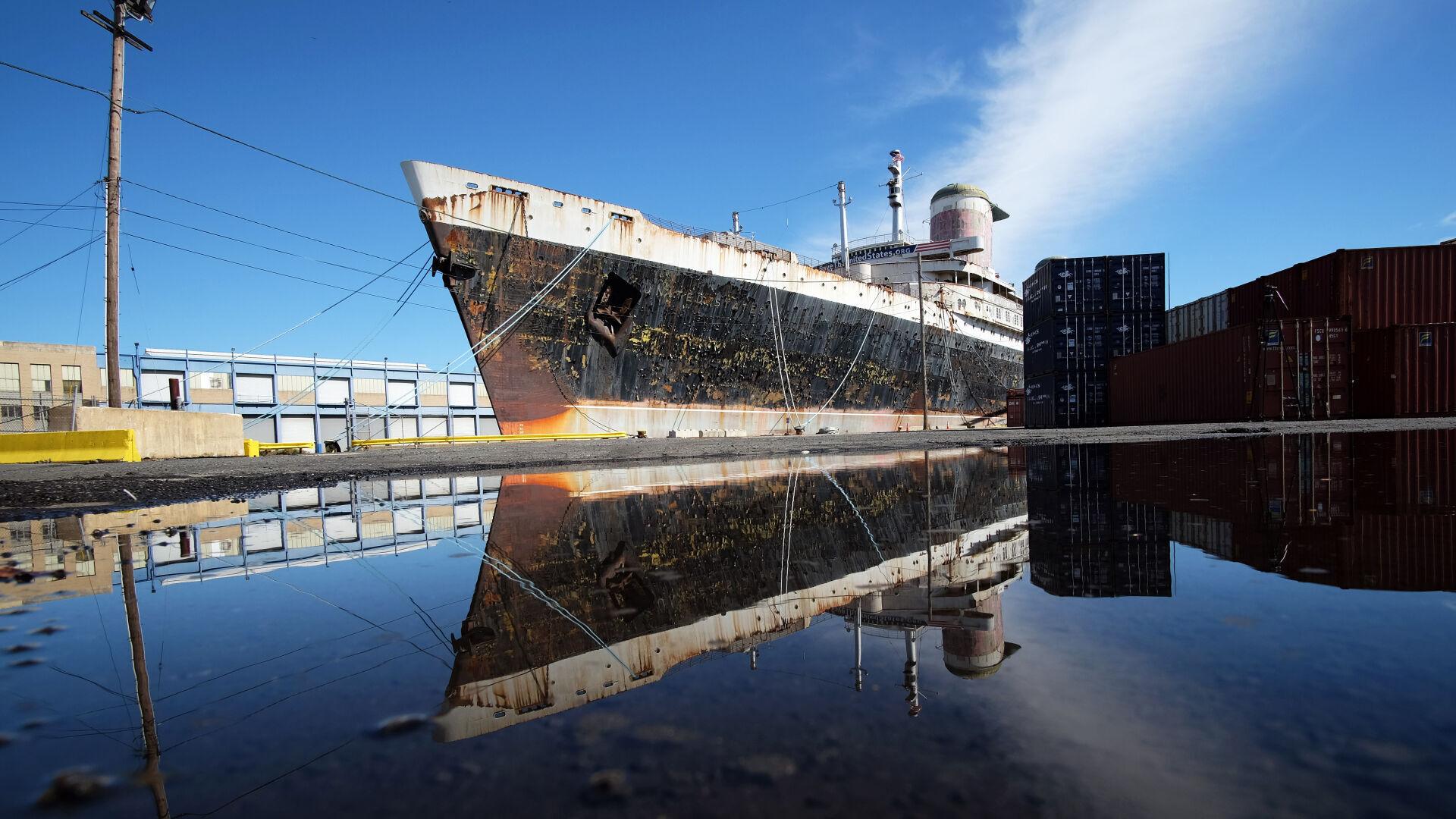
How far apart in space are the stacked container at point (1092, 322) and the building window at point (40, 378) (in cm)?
4578

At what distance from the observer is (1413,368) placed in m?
16.0

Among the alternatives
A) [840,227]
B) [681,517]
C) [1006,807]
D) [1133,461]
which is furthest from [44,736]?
[840,227]

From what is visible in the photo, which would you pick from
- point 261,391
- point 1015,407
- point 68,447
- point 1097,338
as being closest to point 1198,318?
point 1097,338

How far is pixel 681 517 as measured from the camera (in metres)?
3.78

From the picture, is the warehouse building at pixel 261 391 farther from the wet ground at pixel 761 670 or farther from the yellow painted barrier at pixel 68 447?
the wet ground at pixel 761 670

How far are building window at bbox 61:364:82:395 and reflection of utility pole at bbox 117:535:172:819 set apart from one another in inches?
1689

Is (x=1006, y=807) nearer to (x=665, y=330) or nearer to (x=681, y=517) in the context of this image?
(x=681, y=517)

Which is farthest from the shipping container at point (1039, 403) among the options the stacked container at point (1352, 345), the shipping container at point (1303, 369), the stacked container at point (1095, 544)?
the stacked container at point (1095, 544)

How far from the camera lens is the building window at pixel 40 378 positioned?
105ft

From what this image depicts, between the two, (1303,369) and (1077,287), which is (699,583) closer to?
(1303,369)

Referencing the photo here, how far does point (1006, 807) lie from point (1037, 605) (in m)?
1.07

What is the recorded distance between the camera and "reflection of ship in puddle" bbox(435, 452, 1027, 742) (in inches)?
56.9

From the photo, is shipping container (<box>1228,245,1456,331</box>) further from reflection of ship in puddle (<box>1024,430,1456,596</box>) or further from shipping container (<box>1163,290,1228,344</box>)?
reflection of ship in puddle (<box>1024,430,1456,596</box>)

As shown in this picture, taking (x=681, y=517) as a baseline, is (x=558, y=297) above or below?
above
